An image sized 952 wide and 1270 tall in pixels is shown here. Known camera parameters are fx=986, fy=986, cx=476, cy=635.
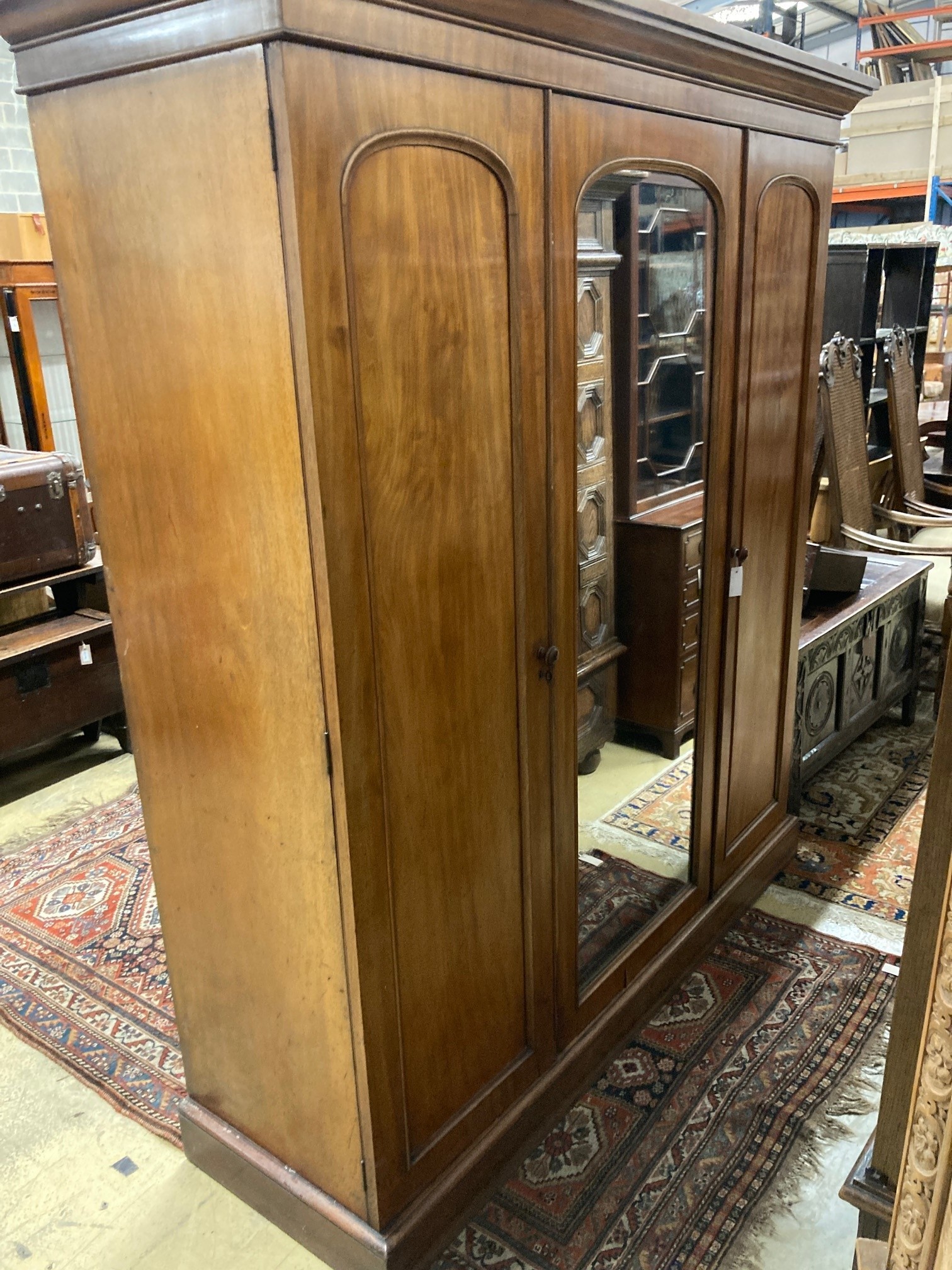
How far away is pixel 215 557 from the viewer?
1346 mm

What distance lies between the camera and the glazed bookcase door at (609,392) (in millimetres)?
1478

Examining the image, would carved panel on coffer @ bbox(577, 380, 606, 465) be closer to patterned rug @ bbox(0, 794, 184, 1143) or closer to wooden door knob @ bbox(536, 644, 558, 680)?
wooden door knob @ bbox(536, 644, 558, 680)

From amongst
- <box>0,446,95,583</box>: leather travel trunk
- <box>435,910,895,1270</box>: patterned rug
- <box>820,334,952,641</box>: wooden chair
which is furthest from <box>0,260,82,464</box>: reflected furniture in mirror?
<box>435,910,895,1270</box>: patterned rug

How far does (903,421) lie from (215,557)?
4113 mm

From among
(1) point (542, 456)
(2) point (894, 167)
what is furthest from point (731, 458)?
(2) point (894, 167)

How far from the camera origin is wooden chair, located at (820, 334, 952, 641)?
151 inches

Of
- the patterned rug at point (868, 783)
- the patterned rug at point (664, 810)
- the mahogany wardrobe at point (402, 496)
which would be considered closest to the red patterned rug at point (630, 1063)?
the mahogany wardrobe at point (402, 496)

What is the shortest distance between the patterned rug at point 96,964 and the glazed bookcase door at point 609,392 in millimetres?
917

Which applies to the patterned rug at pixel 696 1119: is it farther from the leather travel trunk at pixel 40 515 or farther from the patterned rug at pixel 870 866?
the leather travel trunk at pixel 40 515

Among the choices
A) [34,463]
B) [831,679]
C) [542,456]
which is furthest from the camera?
[34,463]

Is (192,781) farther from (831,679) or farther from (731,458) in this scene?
(831,679)

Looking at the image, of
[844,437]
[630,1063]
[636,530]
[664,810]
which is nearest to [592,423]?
[636,530]

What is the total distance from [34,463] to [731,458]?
2297mm

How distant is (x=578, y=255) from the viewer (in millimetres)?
1512
